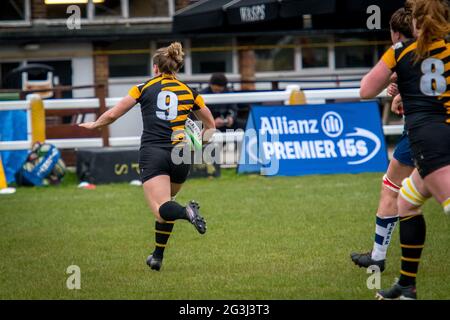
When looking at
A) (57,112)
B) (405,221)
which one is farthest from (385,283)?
(57,112)

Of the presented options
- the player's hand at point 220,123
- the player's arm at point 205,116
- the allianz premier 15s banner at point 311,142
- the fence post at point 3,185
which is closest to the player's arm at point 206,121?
the player's arm at point 205,116

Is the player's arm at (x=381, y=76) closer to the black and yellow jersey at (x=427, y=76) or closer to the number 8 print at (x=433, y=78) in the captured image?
the black and yellow jersey at (x=427, y=76)

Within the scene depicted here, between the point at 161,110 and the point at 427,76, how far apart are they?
103 inches

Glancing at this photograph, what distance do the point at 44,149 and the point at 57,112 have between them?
279cm

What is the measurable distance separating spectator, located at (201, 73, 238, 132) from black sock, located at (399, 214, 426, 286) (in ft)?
30.6

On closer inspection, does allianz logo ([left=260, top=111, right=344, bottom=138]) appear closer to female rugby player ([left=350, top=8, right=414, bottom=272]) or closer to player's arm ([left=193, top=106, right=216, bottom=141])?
player's arm ([left=193, top=106, right=216, bottom=141])

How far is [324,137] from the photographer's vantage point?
48.0 ft

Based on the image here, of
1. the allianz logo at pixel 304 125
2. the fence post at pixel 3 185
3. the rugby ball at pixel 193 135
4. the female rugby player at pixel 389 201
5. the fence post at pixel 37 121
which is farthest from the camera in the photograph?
the allianz logo at pixel 304 125

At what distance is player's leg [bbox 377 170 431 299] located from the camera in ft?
20.2

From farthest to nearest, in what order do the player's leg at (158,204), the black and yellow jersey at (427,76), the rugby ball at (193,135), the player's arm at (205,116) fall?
the player's arm at (205,116) → the rugby ball at (193,135) → the player's leg at (158,204) → the black and yellow jersey at (427,76)

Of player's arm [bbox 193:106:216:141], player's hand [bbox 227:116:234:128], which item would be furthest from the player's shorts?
player's hand [bbox 227:116:234:128]

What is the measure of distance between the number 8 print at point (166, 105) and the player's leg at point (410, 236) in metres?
2.34

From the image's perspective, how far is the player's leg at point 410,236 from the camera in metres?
6.17

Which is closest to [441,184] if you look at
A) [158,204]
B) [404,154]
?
[404,154]
